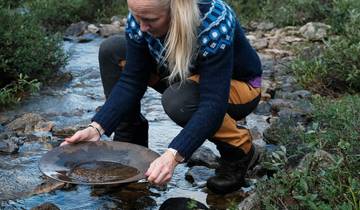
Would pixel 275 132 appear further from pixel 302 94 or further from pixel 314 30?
pixel 314 30

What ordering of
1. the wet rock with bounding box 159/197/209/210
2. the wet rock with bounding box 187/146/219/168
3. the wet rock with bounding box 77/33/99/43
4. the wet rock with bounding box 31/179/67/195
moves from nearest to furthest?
the wet rock with bounding box 159/197/209/210
the wet rock with bounding box 31/179/67/195
the wet rock with bounding box 187/146/219/168
the wet rock with bounding box 77/33/99/43

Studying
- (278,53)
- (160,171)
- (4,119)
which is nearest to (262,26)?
(278,53)

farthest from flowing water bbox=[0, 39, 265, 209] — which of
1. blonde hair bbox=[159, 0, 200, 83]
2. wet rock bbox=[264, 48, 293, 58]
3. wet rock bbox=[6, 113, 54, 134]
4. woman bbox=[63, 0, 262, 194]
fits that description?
wet rock bbox=[264, 48, 293, 58]

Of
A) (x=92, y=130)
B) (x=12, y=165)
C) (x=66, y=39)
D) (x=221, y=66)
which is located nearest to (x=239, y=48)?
(x=221, y=66)

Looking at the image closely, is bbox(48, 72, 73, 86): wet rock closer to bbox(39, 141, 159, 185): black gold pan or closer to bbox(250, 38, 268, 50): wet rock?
bbox(250, 38, 268, 50): wet rock

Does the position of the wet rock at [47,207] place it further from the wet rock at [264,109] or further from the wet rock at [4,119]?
the wet rock at [264,109]

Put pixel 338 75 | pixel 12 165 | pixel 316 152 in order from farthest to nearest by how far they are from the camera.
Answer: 1. pixel 338 75
2. pixel 12 165
3. pixel 316 152

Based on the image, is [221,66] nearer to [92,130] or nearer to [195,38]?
[195,38]

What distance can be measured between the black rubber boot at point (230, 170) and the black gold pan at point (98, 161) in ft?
1.48

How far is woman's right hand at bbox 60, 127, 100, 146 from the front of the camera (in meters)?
3.08

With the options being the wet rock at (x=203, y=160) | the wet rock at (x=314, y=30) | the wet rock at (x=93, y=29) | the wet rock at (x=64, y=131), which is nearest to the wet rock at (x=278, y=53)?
the wet rock at (x=314, y=30)

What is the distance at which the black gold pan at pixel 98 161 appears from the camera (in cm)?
299

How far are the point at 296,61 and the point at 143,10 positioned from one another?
134 inches

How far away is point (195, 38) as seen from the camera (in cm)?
292
